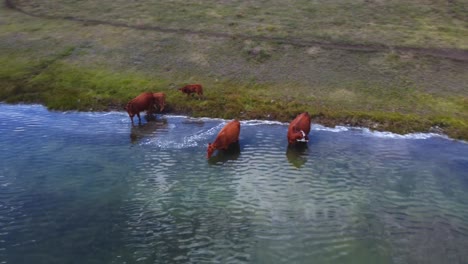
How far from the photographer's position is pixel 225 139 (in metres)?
27.2

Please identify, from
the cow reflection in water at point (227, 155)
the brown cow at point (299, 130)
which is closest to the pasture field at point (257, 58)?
the brown cow at point (299, 130)

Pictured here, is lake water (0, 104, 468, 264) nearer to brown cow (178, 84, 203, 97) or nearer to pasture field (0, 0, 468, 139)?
pasture field (0, 0, 468, 139)

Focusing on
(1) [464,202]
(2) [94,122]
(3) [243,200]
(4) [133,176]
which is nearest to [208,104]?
(2) [94,122]

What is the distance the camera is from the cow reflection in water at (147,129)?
2994 cm

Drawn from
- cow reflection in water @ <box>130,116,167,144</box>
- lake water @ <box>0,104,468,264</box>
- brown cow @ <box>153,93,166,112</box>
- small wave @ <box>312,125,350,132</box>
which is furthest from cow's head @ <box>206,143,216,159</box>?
brown cow @ <box>153,93,166,112</box>

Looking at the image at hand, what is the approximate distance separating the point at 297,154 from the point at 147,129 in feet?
34.9

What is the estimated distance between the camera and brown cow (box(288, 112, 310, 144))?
27562 millimetres

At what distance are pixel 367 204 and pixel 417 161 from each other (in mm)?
6292

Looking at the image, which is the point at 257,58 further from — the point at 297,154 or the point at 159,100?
the point at 297,154

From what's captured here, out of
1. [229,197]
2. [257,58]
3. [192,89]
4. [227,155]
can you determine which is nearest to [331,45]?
[257,58]

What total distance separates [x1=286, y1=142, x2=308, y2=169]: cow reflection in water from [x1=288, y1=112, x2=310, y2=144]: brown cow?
0.38m

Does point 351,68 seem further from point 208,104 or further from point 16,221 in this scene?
point 16,221

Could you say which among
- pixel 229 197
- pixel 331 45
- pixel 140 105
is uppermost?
pixel 331 45

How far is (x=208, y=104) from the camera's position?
3556cm
